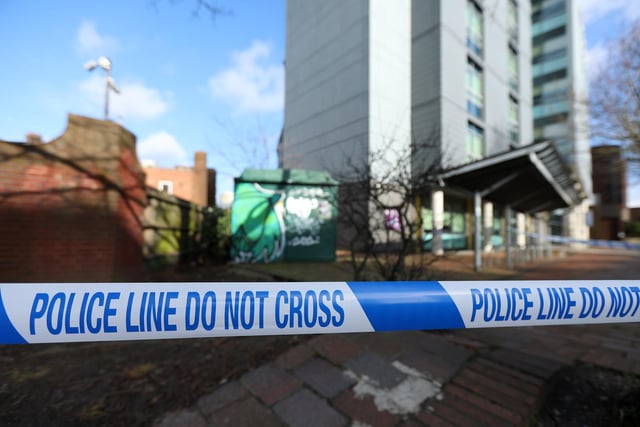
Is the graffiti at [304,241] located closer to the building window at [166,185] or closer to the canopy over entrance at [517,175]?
the canopy over entrance at [517,175]

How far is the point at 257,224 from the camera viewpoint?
7832 millimetres

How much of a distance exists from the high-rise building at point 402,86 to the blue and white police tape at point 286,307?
29.6 ft

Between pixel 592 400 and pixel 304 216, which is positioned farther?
pixel 304 216

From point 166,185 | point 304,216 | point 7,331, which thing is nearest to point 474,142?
point 304,216

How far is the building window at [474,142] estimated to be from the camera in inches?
587

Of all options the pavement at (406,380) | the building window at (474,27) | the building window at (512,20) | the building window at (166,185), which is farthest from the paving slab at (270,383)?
the building window at (166,185)

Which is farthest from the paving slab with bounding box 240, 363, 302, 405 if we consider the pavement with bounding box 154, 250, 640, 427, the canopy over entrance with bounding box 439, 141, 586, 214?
the canopy over entrance with bounding box 439, 141, 586, 214

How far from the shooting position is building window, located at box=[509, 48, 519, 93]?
18688 millimetres

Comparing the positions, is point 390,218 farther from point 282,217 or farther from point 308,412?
point 282,217

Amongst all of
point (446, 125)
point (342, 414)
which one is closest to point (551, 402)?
point (342, 414)

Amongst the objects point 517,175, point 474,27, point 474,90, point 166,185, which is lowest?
point 517,175

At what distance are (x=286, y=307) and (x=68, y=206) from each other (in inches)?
179

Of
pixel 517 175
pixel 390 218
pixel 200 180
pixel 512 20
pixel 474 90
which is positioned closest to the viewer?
pixel 390 218

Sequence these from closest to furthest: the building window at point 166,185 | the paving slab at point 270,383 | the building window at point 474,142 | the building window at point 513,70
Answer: the paving slab at point 270,383 → the building window at point 474,142 → the building window at point 513,70 → the building window at point 166,185
